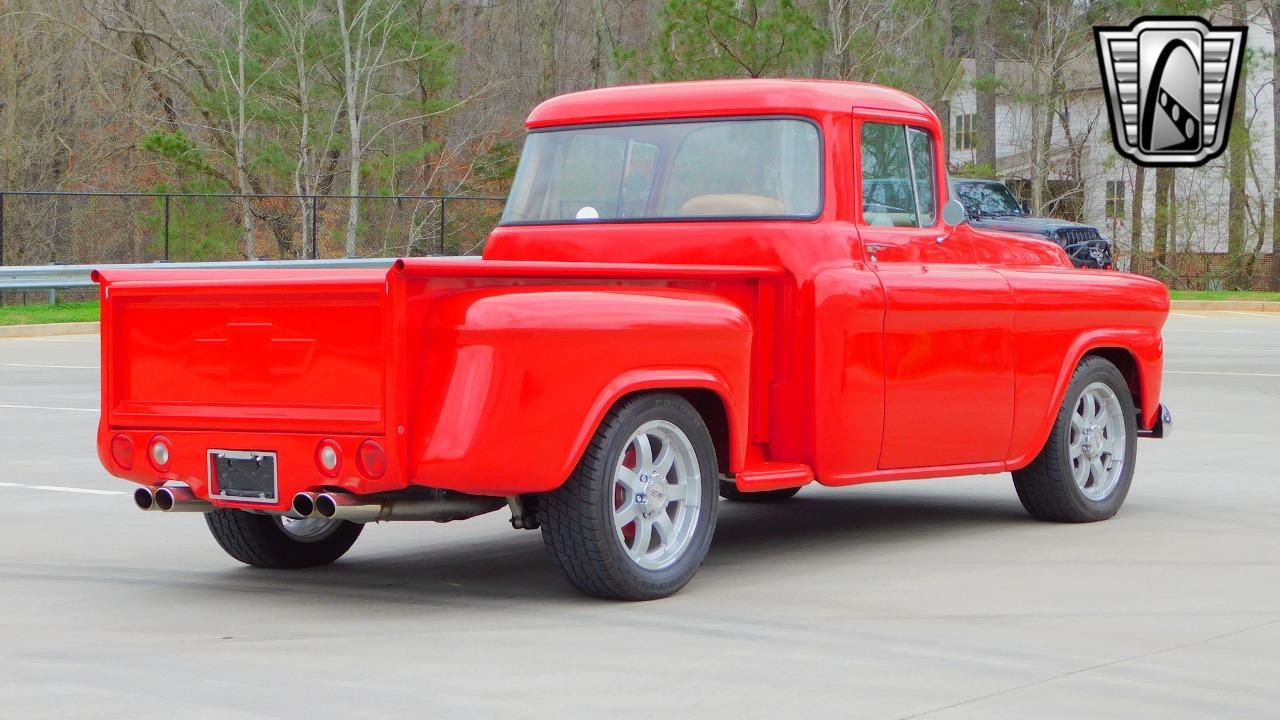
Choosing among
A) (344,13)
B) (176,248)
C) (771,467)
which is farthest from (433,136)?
(771,467)

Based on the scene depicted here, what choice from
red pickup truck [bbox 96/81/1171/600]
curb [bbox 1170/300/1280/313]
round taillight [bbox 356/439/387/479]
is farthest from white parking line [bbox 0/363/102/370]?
curb [bbox 1170/300/1280/313]

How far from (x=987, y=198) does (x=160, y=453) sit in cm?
2535

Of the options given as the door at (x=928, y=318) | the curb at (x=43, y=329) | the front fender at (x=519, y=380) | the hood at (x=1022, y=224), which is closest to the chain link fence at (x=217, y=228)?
the curb at (x=43, y=329)

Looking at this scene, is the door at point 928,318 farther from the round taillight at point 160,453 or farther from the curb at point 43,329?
the curb at point 43,329

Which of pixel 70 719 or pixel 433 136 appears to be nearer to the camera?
pixel 70 719

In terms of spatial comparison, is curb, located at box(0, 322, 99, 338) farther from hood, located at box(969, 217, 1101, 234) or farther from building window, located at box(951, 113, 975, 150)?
building window, located at box(951, 113, 975, 150)

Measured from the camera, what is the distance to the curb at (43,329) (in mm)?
26375

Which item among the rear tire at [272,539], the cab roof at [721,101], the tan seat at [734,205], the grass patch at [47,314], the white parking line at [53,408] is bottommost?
the white parking line at [53,408]

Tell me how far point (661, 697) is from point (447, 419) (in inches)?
57.2

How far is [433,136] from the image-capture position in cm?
4116

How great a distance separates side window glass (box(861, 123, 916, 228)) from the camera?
28.0 feet

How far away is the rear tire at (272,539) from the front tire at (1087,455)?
3476mm

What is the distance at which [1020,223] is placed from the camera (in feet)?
98.9

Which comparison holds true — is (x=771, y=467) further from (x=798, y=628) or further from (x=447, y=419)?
(x=447, y=419)
